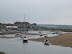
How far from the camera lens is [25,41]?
1558 inches

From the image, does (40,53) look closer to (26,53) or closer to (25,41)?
(26,53)

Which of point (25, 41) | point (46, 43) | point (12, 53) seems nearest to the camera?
point (12, 53)

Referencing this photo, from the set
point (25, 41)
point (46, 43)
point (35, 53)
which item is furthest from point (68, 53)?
point (25, 41)

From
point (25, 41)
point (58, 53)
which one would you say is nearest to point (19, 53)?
point (58, 53)

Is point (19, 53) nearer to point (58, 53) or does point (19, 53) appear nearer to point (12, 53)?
point (12, 53)

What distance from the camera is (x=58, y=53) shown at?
2452 cm

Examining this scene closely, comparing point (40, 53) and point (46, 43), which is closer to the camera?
point (40, 53)

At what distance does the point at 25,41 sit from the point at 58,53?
16314mm

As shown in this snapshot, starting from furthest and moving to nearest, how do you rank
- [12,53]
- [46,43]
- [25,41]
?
[25,41], [46,43], [12,53]

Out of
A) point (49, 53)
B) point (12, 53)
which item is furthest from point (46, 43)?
point (12, 53)

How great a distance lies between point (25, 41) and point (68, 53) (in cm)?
1689

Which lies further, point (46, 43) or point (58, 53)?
point (46, 43)

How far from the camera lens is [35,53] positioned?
2408 cm

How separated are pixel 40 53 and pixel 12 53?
4.38 m
